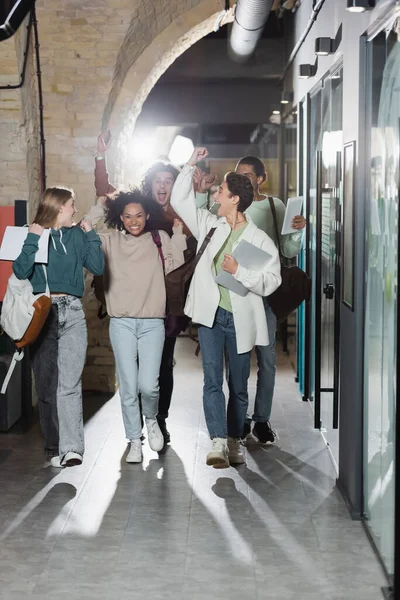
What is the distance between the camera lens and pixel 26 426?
22.9 ft

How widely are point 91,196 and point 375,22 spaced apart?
13.2 feet

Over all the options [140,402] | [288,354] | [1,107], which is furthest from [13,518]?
[288,354]

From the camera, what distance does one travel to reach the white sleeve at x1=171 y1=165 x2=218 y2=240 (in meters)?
5.69

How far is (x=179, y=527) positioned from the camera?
4820mm

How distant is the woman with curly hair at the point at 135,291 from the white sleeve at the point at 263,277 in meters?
0.65

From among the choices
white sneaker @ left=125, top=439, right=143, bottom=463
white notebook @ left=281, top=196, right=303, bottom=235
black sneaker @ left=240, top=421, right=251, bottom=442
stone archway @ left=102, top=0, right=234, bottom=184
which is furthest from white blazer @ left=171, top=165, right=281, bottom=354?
stone archway @ left=102, top=0, right=234, bottom=184

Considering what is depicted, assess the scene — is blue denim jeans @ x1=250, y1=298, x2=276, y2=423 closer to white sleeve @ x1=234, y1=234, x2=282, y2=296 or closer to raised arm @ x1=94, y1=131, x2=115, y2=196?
white sleeve @ x1=234, y1=234, x2=282, y2=296

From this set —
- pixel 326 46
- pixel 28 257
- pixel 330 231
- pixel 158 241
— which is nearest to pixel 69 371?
pixel 28 257

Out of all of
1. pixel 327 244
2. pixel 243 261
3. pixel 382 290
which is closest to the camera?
pixel 382 290

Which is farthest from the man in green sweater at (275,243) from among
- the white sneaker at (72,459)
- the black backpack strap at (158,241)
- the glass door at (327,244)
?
the white sneaker at (72,459)

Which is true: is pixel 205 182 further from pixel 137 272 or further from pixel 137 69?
pixel 137 69

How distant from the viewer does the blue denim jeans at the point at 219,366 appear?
5.72 metres

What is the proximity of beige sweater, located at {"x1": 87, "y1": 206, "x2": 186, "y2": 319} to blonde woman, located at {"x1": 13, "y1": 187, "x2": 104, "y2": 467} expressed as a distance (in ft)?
0.63

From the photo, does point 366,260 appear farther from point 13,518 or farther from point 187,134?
point 187,134
